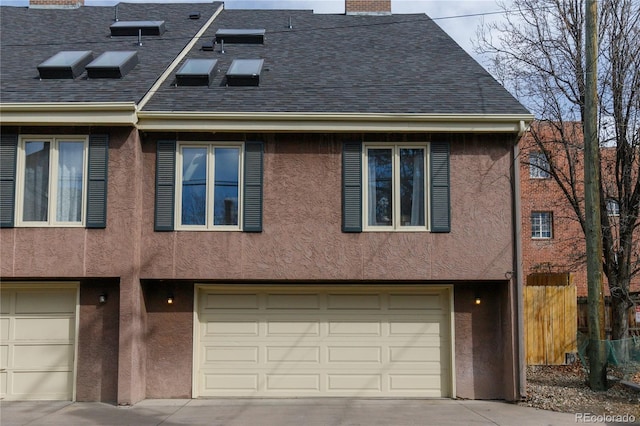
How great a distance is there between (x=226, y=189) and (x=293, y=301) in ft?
7.94

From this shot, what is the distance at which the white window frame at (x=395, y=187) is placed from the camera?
11297mm

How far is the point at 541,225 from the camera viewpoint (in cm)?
2784

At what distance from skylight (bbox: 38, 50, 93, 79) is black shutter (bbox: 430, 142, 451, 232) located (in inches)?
271

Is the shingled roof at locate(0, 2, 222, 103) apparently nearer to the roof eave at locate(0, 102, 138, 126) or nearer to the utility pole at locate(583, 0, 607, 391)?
the roof eave at locate(0, 102, 138, 126)

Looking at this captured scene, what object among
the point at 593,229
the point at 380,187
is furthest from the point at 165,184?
the point at 593,229

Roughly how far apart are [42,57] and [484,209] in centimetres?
946

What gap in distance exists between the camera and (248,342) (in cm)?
1166

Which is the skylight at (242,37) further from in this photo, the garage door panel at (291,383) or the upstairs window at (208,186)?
the garage door panel at (291,383)

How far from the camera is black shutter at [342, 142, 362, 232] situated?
36.8 feet

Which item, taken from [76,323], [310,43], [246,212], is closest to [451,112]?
[246,212]

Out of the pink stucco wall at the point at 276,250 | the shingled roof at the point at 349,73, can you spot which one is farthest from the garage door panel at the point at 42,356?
the shingled roof at the point at 349,73

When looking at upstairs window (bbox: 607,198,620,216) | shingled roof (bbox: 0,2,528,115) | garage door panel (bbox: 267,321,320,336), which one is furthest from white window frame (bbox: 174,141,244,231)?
upstairs window (bbox: 607,198,620,216)

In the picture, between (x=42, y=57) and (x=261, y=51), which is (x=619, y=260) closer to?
(x=261, y=51)

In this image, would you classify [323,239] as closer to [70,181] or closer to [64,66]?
[70,181]
